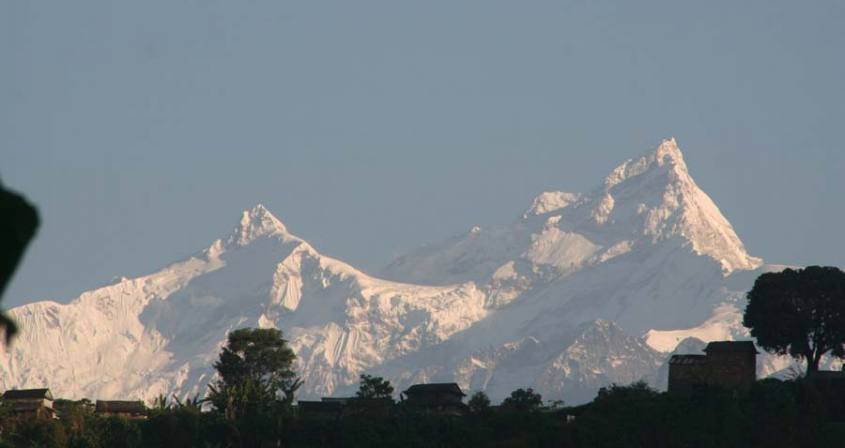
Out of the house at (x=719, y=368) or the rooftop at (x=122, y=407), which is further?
the rooftop at (x=122, y=407)

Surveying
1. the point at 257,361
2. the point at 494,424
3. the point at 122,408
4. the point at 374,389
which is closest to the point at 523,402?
the point at 374,389

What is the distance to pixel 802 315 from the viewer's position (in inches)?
5733

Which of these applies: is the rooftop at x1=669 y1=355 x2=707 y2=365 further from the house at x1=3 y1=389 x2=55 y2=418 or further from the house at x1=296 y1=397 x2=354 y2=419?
the house at x1=3 y1=389 x2=55 y2=418

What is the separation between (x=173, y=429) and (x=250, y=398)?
13775mm

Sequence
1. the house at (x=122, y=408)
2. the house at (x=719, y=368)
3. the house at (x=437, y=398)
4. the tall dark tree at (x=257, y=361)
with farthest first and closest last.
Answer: the tall dark tree at (x=257, y=361) < the house at (x=122, y=408) < the house at (x=437, y=398) < the house at (x=719, y=368)

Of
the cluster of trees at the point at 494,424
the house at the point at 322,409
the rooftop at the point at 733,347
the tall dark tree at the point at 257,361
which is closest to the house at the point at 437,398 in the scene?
the house at the point at 322,409

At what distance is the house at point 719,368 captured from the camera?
424ft

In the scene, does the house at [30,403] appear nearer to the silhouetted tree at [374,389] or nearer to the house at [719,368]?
the silhouetted tree at [374,389]

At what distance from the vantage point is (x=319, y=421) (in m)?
123

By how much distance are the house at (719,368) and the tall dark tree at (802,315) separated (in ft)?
28.9

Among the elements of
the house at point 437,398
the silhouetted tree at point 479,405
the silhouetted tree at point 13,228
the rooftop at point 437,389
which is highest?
the rooftop at point 437,389

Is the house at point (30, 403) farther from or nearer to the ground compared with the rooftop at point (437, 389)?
nearer to the ground

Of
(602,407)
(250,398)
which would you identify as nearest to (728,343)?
(602,407)

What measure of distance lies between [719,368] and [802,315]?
15.7 m
